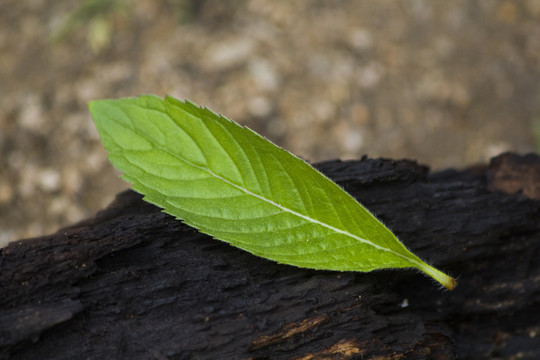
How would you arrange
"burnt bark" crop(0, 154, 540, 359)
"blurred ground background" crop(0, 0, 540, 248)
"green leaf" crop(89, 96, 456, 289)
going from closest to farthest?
"burnt bark" crop(0, 154, 540, 359) → "green leaf" crop(89, 96, 456, 289) → "blurred ground background" crop(0, 0, 540, 248)

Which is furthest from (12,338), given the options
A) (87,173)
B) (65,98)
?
(65,98)

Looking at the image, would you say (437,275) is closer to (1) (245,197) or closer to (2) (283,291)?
(2) (283,291)

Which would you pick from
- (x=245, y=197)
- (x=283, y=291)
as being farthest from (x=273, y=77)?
(x=283, y=291)

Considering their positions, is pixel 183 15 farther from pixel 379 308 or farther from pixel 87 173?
pixel 379 308

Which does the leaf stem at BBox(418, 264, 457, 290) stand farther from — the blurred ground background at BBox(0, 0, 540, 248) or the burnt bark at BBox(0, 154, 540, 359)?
the blurred ground background at BBox(0, 0, 540, 248)

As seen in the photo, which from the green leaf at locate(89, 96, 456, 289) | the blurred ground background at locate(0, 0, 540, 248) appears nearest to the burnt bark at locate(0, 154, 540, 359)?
the green leaf at locate(89, 96, 456, 289)

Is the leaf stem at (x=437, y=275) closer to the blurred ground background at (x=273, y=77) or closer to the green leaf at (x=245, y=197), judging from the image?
the green leaf at (x=245, y=197)
